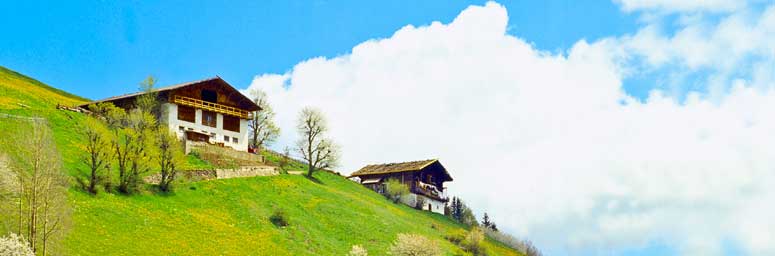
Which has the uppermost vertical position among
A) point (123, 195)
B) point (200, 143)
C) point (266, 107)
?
point (266, 107)

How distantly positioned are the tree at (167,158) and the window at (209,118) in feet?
74.0

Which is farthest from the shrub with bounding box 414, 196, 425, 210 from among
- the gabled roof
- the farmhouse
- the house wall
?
the house wall

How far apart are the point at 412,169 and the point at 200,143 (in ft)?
149

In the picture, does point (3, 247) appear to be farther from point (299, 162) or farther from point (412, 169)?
point (412, 169)

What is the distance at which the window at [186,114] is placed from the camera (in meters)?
84.6

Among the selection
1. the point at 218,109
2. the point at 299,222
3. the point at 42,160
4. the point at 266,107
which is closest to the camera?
the point at 42,160

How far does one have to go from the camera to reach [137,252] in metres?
46.6

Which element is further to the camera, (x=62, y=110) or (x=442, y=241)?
(x=442, y=241)

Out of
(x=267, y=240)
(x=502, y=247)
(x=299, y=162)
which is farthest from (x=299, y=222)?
(x=299, y=162)

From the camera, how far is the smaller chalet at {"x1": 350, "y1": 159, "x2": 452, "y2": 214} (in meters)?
115

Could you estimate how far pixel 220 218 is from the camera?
60.4 metres

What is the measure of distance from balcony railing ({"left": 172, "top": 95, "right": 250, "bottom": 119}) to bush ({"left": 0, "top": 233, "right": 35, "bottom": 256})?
4674 cm

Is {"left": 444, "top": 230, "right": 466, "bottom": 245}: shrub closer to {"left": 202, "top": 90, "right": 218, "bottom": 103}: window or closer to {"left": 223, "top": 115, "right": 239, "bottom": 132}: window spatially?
{"left": 223, "top": 115, "right": 239, "bottom": 132}: window

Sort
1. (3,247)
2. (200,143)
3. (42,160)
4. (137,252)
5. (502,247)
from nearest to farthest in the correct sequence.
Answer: (3,247)
(42,160)
(137,252)
(200,143)
(502,247)
